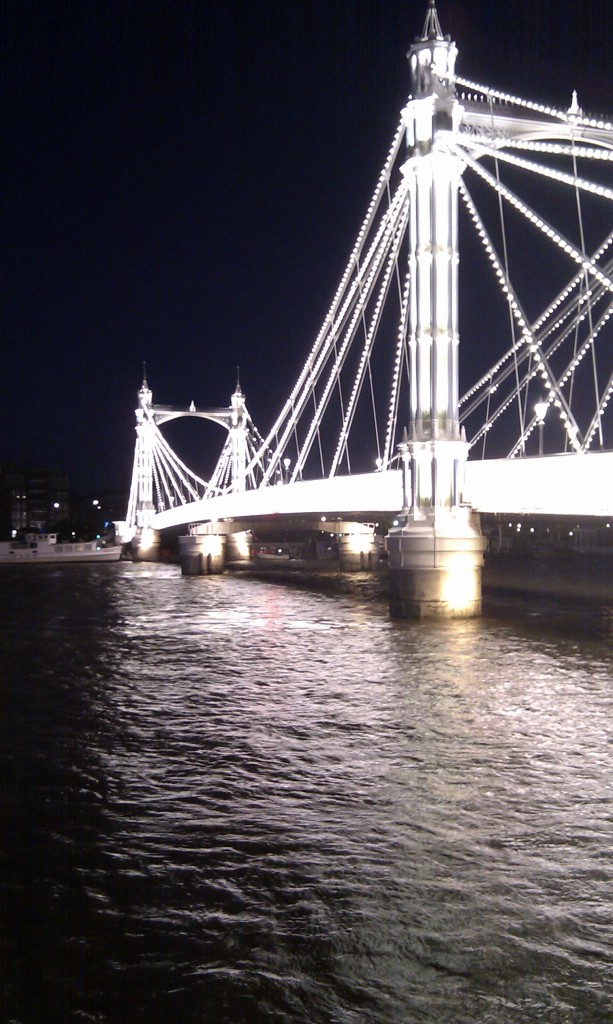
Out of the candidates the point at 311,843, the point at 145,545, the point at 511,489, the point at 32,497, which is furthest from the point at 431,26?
the point at 32,497

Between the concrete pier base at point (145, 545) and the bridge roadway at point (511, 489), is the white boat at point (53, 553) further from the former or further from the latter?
the bridge roadway at point (511, 489)

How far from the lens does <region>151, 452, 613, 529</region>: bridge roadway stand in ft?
A: 57.8

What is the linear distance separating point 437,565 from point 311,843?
14.2 meters

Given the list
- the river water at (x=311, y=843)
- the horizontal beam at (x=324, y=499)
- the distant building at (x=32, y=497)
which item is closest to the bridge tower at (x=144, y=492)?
the horizontal beam at (x=324, y=499)

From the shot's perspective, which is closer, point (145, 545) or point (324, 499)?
point (324, 499)

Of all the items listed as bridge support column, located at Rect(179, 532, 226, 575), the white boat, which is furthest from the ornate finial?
the white boat

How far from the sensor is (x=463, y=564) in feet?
72.4

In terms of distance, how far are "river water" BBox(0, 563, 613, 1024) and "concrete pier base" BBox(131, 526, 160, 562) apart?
155 ft

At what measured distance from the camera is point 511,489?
806 inches

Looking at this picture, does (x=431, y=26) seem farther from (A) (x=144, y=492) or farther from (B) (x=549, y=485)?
(A) (x=144, y=492)

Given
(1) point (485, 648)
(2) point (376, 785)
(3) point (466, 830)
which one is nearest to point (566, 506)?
(1) point (485, 648)

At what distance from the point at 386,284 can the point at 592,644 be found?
1448cm

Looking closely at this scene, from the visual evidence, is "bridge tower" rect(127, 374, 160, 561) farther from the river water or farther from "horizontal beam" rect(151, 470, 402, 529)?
the river water

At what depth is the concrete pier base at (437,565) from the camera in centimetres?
2177
